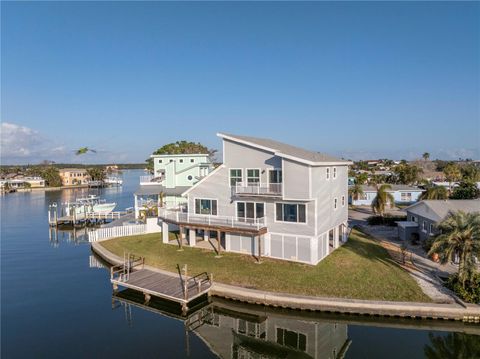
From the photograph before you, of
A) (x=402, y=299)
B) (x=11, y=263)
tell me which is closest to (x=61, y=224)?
(x=11, y=263)

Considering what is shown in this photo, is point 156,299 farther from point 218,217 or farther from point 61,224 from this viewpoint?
point 61,224

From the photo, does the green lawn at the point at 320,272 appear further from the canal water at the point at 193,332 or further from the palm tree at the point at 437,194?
the palm tree at the point at 437,194

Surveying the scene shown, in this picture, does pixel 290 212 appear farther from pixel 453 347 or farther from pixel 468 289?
pixel 453 347

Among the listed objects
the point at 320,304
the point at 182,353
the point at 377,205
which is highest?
the point at 377,205

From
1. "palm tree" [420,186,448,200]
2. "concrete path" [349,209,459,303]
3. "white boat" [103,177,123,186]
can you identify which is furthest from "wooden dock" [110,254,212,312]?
"white boat" [103,177,123,186]

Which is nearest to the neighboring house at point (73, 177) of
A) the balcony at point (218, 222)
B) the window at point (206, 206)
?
the balcony at point (218, 222)

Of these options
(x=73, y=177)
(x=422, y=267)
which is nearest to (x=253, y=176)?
(x=422, y=267)
